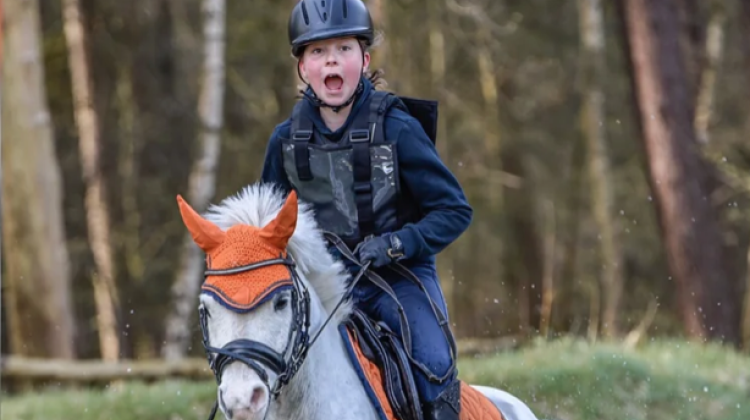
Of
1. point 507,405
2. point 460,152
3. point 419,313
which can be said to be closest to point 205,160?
point 507,405

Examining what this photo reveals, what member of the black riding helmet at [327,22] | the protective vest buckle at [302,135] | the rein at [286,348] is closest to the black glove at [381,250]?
the rein at [286,348]

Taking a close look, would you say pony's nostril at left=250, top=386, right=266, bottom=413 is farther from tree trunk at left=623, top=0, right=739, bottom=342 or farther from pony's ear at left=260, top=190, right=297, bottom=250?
tree trunk at left=623, top=0, right=739, bottom=342

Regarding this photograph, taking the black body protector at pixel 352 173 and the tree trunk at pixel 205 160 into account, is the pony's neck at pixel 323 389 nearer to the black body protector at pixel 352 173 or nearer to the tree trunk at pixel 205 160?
the black body protector at pixel 352 173

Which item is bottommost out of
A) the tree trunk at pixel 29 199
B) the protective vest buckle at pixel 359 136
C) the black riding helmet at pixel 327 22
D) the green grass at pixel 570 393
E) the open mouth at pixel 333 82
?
the green grass at pixel 570 393

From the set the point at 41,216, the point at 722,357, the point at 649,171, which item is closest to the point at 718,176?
the point at 649,171

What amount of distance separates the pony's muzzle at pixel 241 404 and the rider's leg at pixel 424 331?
3.08 ft

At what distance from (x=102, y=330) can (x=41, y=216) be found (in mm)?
5191

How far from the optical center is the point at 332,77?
4.57 metres

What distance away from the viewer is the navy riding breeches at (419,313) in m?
4.30

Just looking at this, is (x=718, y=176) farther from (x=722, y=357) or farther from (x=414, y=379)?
(x=414, y=379)

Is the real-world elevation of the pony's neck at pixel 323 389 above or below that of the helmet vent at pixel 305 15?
below

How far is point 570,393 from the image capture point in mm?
9523

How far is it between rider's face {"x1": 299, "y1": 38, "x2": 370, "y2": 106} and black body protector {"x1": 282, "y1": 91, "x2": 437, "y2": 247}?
103mm

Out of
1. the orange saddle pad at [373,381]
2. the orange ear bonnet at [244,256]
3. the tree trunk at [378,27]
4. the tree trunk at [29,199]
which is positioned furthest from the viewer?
the tree trunk at [29,199]
